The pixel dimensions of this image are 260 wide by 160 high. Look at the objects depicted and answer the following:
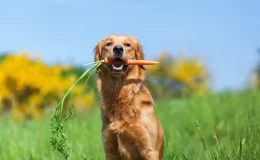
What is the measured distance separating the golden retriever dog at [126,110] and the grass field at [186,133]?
14.8 inches

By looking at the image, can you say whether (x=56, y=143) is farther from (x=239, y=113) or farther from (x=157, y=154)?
(x=239, y=113)

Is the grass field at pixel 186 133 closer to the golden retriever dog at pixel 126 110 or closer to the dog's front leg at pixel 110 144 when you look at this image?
the golden retriever dog at pixel 126 110

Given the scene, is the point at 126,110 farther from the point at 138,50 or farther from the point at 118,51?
the point at 138,50

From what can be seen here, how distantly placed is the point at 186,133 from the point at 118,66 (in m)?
3.06

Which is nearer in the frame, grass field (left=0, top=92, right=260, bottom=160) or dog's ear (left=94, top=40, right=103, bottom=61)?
grass field (left=0, top=92, right=260, bottom=160)

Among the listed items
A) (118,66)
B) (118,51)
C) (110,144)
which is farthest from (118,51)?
(110,144)

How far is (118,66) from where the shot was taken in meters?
5.27

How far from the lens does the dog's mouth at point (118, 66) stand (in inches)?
205

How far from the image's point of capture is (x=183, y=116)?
32.5ft

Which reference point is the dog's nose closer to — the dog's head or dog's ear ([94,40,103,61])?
the dog's head

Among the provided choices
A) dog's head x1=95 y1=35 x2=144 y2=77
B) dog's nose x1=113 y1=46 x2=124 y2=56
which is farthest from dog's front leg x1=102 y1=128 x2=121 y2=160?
dog's nose x1=113 y1=46 x2=124 y2=56

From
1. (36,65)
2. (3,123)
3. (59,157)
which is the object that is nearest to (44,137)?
(59,157)

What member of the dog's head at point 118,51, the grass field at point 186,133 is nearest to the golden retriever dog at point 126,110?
the dog's head at point 118,51

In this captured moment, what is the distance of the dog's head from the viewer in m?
5.20
